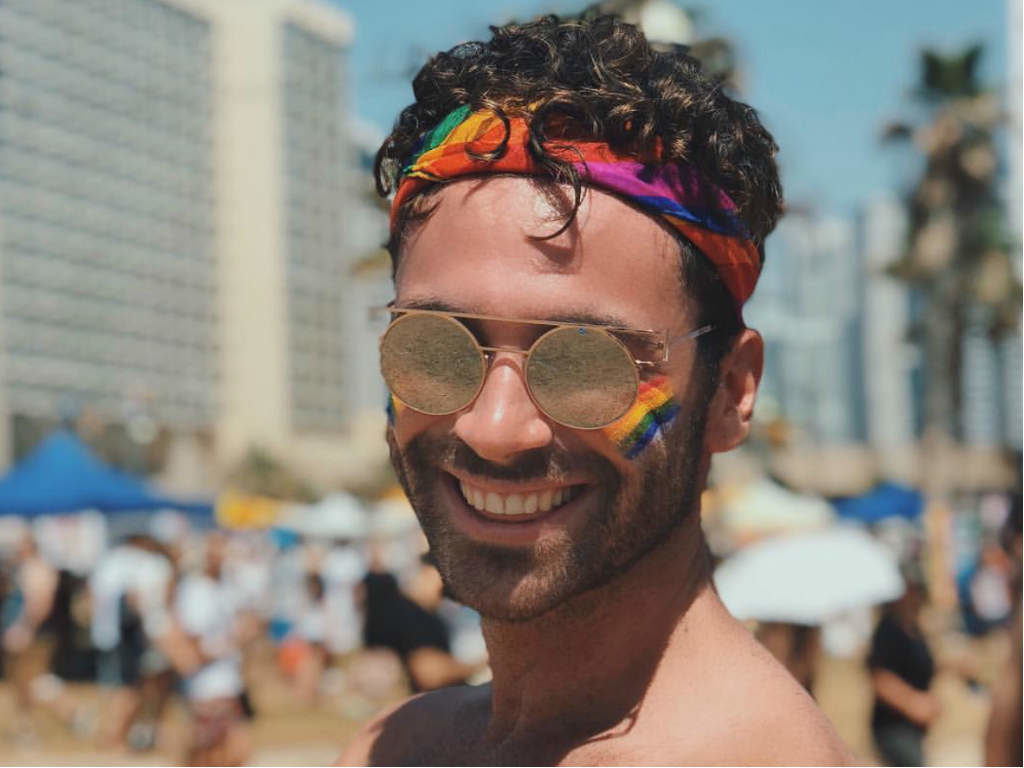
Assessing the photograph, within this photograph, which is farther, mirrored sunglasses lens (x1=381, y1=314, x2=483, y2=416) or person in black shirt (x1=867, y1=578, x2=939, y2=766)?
person in black shirt (x1=867, y1=578, x2=939, y2=766)

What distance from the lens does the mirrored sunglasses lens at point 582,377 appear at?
4.98 ft

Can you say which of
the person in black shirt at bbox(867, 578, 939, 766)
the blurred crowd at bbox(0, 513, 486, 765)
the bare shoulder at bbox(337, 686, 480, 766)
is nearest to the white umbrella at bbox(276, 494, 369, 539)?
the blurred crowd at bbox(0, 513, 486, 765)

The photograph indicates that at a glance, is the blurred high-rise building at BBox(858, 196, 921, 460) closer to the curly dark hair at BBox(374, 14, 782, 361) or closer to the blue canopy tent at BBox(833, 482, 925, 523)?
the blue canopy tent at BBox(833, 482, 925, 523)

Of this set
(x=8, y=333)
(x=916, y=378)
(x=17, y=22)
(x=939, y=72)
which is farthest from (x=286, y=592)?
(x=916, y=378)

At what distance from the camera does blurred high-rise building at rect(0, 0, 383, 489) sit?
81.6m

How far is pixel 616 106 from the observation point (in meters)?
1.59

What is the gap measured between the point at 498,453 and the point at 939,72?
22.8m

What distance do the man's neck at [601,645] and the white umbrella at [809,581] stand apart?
421 centimetres

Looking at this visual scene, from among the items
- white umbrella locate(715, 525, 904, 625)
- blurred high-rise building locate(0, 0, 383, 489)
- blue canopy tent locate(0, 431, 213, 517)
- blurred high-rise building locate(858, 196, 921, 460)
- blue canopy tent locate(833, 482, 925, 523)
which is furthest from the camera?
blurred high-rise building locate(858, 196, 921, 460)

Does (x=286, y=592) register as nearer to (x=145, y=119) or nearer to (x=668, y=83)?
(x=668, y=83)

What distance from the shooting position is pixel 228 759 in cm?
739

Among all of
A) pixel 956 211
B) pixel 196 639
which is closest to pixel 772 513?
pixel 196 639

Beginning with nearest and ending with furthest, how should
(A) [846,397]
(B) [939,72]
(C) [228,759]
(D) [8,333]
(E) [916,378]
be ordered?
(C) [228,759] < (B) [939,72] < (D) [8,333] < (E) [916,378] < (A) [846,397]

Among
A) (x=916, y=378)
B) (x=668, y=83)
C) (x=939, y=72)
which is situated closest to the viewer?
(x=668, y=83)
